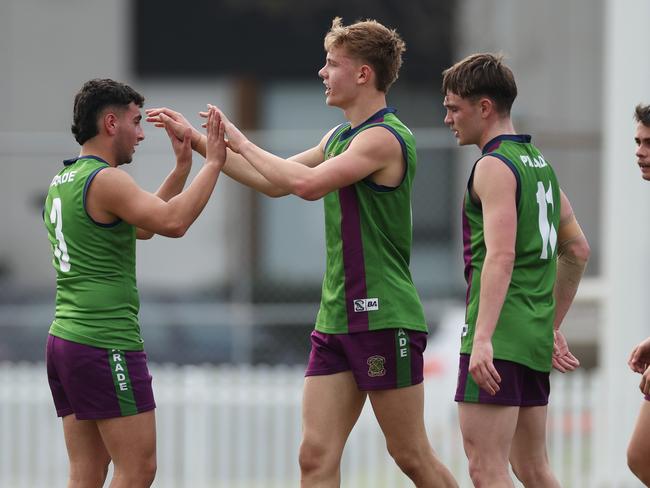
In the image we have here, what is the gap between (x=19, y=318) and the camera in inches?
653

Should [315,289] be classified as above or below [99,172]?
below

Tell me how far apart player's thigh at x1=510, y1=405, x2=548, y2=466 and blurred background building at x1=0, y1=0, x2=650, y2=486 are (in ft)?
17.6

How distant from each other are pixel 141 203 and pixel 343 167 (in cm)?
87

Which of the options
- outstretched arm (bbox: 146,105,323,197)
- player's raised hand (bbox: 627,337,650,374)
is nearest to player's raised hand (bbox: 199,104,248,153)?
outstretched arm (bbox: 146,105,323,197)

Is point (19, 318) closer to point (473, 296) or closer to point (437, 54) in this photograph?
point (437, 54)

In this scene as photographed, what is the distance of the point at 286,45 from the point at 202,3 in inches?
66.8

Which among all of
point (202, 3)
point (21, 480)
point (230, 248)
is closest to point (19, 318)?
point (230, 248)

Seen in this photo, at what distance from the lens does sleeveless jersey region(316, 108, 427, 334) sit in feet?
19.4

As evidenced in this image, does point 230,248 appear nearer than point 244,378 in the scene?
No

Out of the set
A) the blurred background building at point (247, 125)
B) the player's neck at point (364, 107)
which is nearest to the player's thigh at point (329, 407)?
the player's neck at point (364, 107)

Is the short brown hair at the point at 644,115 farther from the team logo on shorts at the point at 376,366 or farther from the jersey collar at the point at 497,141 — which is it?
the team logo on shorts at the point at 376,366

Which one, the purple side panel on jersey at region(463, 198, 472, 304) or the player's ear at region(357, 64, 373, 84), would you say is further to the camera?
the player's ear at region(357, 64, 373, 84)

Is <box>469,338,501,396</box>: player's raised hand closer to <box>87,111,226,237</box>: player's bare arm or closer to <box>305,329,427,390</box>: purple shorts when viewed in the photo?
<box>305,329,427,390</box>: purple shorts

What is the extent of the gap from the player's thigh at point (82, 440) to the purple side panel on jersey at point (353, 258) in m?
1.23
